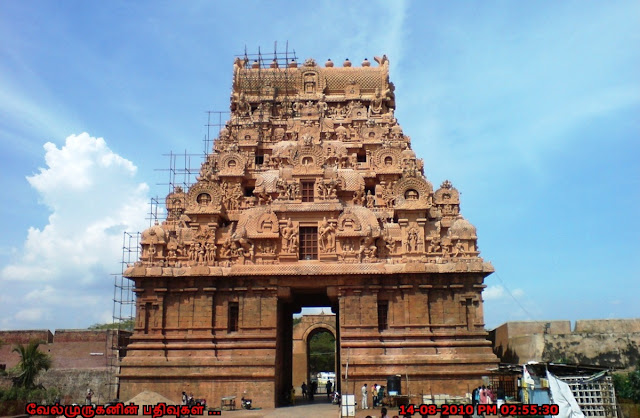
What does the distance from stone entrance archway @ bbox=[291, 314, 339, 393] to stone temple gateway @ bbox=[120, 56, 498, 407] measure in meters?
11.3

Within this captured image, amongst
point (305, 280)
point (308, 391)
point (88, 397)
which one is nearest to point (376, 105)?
point (305, 280)

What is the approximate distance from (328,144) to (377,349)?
12.0 m

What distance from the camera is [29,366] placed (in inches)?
1110

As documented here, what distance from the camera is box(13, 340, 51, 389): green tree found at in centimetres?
2806

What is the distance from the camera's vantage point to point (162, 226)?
98.8 feet

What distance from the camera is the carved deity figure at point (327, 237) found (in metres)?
28.0

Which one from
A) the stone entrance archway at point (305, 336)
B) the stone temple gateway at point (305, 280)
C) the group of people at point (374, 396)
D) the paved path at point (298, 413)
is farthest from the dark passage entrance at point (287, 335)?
the stone entrance archway at point (305, 336)

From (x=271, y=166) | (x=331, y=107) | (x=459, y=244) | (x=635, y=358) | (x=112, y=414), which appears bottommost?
(x=112, y=414)

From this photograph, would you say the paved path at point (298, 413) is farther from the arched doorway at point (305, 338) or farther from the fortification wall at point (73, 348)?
the arched doorway at point (305, 338)

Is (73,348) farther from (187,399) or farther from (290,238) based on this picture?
(290,238)

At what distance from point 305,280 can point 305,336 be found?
52.9 ft

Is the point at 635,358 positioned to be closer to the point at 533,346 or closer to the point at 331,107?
the point at 533,346

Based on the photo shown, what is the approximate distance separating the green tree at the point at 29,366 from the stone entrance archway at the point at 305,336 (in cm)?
1889

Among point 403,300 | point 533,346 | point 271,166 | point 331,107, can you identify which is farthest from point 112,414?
point 331,107
